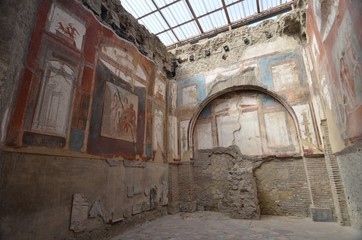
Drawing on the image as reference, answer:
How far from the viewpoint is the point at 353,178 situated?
3682mm

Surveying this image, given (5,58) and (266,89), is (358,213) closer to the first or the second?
(266,89)

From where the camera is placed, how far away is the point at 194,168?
703 centimetres

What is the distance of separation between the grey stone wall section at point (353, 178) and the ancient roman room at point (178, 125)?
0.13 ft

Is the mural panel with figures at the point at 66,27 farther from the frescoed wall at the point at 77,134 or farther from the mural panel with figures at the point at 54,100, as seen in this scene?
the mural panel with figures at the point at 54,100

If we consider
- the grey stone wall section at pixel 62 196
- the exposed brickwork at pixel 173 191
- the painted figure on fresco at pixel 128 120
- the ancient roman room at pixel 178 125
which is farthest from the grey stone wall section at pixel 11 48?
the exposed brickwork at pixel 173 191

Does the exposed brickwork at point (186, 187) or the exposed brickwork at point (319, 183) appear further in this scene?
the exposed brickwork at point (186, 187)

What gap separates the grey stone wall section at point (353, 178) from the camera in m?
3.33

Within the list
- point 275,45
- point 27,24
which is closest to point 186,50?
point 275,45

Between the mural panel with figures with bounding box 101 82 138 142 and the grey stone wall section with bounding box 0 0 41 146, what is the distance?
5.76 ft

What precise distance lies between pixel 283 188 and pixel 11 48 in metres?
6.60

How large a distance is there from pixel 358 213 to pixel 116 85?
5.66 m

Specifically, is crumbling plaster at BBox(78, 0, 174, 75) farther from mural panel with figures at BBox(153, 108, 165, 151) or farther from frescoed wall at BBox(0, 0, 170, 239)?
mural panel with figures at BBox(153, 108, 165, 151)

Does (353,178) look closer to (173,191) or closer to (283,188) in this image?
(283,188)

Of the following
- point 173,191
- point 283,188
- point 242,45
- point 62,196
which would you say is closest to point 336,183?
point 283,188
